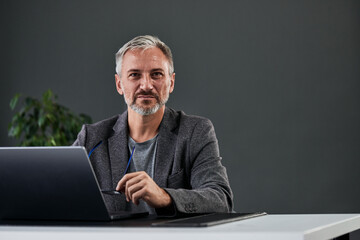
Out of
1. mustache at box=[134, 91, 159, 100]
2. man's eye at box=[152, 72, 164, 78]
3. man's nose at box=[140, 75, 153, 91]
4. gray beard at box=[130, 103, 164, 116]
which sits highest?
man's eye at box=[152, 72, 164, 78]

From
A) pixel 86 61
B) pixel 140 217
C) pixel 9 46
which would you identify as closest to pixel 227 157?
pixel 86 61

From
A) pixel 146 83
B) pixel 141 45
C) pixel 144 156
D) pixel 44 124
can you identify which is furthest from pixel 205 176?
pixel 44 124

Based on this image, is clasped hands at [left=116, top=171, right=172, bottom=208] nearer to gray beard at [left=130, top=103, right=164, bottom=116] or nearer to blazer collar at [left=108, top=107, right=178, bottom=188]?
blazer collar at [left=108, top=107, right=178, bottom=188]

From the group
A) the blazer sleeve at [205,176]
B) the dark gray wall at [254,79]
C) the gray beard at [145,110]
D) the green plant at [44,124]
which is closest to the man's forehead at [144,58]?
the gray beard at [145,110]

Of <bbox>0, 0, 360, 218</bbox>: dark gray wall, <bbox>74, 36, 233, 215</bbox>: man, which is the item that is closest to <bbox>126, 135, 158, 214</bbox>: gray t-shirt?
<bbox>74, 36, 233, 215</bbox>: man

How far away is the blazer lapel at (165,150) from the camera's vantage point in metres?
1.87

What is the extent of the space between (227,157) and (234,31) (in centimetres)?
97

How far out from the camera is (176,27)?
4.33 metres

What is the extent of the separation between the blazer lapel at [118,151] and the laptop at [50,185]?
0.65 metres

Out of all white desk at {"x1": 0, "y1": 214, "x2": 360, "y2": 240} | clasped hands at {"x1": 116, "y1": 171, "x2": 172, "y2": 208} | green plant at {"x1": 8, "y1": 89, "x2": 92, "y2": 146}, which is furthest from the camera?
green plant at {"x1": 8, "y1": 89, "x2": 92, "y2": 146}

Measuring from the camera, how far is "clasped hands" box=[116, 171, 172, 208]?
1.31 m

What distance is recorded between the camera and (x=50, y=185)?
3.77 feet

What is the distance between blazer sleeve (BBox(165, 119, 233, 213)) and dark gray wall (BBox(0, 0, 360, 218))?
2.20 metres

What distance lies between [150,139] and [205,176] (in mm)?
288
